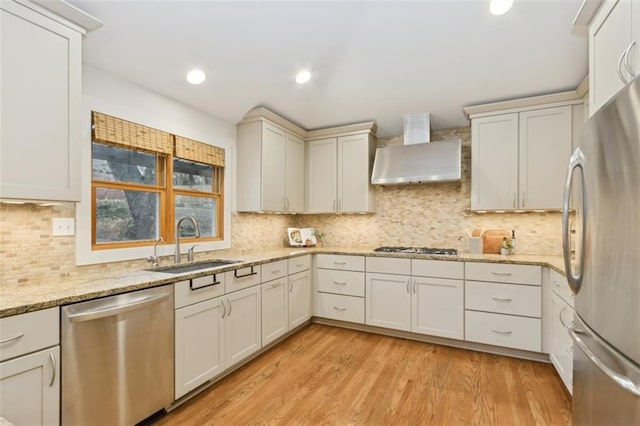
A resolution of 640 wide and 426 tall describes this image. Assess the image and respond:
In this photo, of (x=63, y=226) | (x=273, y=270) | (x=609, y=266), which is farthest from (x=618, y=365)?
(x=63, y=226)

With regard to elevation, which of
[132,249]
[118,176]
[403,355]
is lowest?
[403,355]

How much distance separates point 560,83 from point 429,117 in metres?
1.20

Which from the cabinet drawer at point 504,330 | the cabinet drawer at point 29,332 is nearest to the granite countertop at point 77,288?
the cabinet drawer at point 29,332

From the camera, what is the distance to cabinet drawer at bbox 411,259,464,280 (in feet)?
10.3

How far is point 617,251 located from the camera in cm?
109

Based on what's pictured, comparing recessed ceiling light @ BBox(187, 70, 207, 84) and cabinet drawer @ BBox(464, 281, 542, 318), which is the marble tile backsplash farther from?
recessed ceiling light @ BBox(187, 70, 207, 84)

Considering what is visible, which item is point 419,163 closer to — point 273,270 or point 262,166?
point 262,166

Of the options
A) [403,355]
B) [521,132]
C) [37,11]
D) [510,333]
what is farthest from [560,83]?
[37,11]

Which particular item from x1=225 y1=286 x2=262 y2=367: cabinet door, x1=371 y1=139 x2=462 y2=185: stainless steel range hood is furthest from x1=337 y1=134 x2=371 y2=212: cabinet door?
x1=225 y1=286 x2=262 y2=367: cabinet door

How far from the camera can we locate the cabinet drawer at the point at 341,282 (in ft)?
11.9

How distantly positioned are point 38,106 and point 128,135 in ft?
2.64

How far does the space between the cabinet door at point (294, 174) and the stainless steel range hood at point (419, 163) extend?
0.97 meters

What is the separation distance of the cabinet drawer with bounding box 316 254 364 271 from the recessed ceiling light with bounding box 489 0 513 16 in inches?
97.4

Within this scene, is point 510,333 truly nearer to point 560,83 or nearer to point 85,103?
point 560,83
